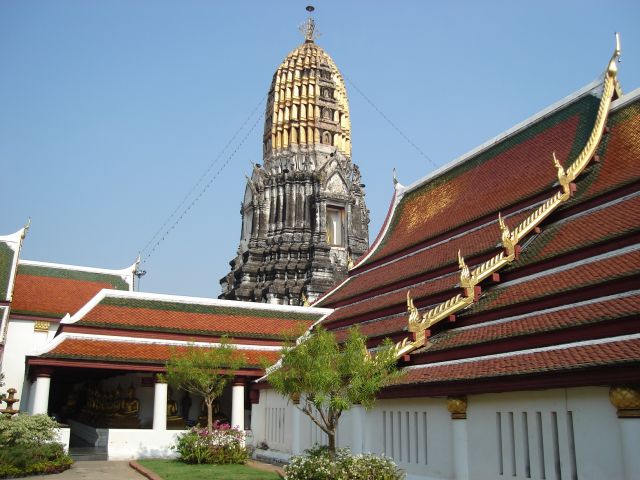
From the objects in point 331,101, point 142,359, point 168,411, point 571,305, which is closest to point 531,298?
point 571,305

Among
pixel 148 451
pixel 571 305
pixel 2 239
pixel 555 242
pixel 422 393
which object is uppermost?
pixel 2 239

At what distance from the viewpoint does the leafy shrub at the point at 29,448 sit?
1517 centimetres

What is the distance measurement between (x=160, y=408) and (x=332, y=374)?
10.8 meters

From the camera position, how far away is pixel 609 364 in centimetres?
935

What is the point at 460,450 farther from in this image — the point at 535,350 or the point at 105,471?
the point at 105,471

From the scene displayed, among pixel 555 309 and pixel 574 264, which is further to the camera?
pixel 574 264

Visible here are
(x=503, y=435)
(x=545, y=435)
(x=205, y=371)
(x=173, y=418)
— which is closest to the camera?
(x=545, y=435)

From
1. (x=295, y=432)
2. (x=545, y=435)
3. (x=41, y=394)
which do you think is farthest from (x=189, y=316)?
(x=545, y=435)

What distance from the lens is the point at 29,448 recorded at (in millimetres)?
15844

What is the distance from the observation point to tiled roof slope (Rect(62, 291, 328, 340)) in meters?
22.1

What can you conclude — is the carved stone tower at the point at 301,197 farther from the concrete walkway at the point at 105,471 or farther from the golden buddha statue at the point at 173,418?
the concrete walkway at the point at 105,471

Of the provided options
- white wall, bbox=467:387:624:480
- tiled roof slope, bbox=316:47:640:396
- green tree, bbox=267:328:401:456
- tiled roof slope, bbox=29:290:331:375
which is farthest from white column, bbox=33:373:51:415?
white wall, bbox=467:387:624:480

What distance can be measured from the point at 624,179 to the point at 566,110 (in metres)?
5.01

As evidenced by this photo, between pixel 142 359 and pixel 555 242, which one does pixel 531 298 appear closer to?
pixel 555 242
